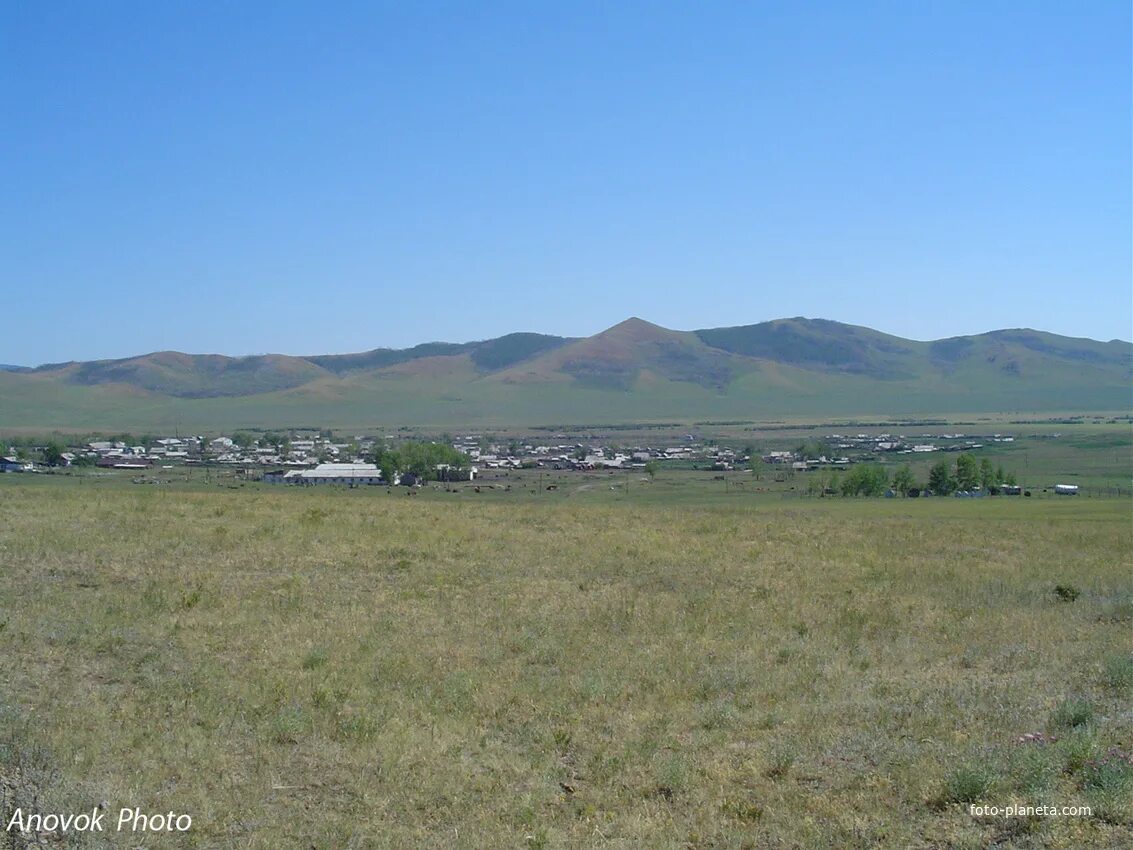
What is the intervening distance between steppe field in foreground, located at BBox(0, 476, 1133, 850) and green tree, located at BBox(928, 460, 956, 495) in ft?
138

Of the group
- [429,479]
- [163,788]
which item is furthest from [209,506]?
[429,479]

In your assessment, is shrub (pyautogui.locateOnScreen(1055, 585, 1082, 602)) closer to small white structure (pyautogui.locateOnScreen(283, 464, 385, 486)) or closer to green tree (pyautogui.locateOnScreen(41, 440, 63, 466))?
small white structure (pyautogui.locateOnScreen(283, 464, 385, 486))

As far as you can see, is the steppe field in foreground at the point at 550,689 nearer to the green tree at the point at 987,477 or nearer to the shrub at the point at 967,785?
the shrub at the point at 967,785

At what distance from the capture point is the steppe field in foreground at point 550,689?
24.4 feet

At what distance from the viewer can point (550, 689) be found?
11.5 meters

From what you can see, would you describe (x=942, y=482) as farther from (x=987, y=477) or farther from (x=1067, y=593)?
(x=1067, y=593)

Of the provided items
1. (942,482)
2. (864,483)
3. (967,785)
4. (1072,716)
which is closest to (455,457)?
(864,483)

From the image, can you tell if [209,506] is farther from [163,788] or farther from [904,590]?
[163,788]

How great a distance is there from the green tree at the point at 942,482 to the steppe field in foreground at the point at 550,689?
42131 mm

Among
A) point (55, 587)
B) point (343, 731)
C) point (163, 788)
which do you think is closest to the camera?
point (163, 788)

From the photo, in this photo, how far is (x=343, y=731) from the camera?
9.56m

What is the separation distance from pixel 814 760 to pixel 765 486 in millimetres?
58261

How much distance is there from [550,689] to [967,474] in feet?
193

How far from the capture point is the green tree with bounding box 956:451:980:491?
6331 centimetres
